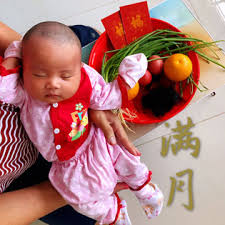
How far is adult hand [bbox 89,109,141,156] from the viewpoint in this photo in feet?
2.38

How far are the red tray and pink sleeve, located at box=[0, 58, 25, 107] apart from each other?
0.97 feet

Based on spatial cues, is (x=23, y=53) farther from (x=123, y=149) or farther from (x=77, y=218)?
(x=77, y=218)

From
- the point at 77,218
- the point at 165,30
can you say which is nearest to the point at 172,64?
the point at 165,30

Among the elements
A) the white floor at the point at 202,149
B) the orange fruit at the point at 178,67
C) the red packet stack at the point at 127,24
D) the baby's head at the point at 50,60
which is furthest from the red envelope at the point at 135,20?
the white floor at the point at 202,149

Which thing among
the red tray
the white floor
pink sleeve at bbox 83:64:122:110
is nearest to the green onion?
the red tray

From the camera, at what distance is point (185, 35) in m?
0.87

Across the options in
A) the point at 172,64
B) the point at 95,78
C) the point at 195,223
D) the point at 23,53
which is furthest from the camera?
the point at 195,223

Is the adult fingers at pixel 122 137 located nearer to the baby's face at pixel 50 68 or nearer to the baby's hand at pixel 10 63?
the baby's face at pixel 50 68

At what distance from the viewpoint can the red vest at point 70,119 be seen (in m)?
0.66

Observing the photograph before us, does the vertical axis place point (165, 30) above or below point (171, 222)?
above

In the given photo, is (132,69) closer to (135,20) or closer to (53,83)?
(53,83)

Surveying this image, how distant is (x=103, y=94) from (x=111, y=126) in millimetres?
130

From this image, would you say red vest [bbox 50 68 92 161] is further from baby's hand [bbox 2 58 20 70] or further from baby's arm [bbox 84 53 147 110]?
baby's hand [bbox 2 58 20 70]

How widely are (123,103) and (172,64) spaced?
0.26 meters
